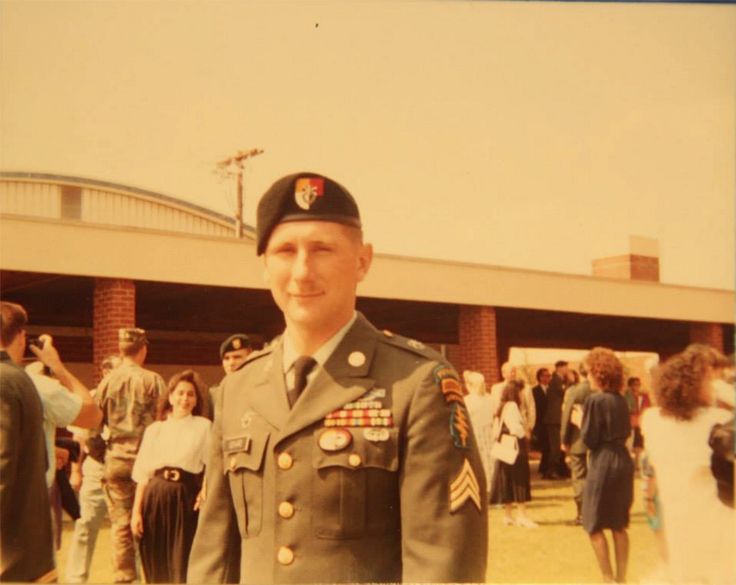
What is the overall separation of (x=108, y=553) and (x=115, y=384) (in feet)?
2.19

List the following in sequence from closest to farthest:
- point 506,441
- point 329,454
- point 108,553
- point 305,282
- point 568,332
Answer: point 329,454, point 305,282, point 108,553, point 568,332, point 506,441

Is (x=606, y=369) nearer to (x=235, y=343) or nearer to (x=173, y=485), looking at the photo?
(x=235, y=343)

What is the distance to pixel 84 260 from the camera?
3.34m

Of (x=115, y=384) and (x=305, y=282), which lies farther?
(x=115, y=384)

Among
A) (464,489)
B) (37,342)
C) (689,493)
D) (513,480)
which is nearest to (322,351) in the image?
(464,489)

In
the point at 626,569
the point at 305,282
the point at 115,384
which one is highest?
the point at 305,282

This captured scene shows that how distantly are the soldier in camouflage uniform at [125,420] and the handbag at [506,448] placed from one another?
4.94ft

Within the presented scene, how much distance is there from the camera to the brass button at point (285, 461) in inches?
96.2

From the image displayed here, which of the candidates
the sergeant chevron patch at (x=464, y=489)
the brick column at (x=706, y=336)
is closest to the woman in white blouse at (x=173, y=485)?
the sergeant chevron patch at (x=464, y=489)

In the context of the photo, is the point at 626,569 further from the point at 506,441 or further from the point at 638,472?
the point at 506,441

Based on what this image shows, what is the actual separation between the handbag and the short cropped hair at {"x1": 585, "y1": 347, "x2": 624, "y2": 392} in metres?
0.50

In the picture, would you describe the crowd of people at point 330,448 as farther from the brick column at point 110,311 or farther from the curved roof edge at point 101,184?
the curved roof edge at point 101,184

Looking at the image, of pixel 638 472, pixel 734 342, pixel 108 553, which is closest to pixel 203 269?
pixel 108 553

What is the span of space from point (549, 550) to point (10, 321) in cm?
237
